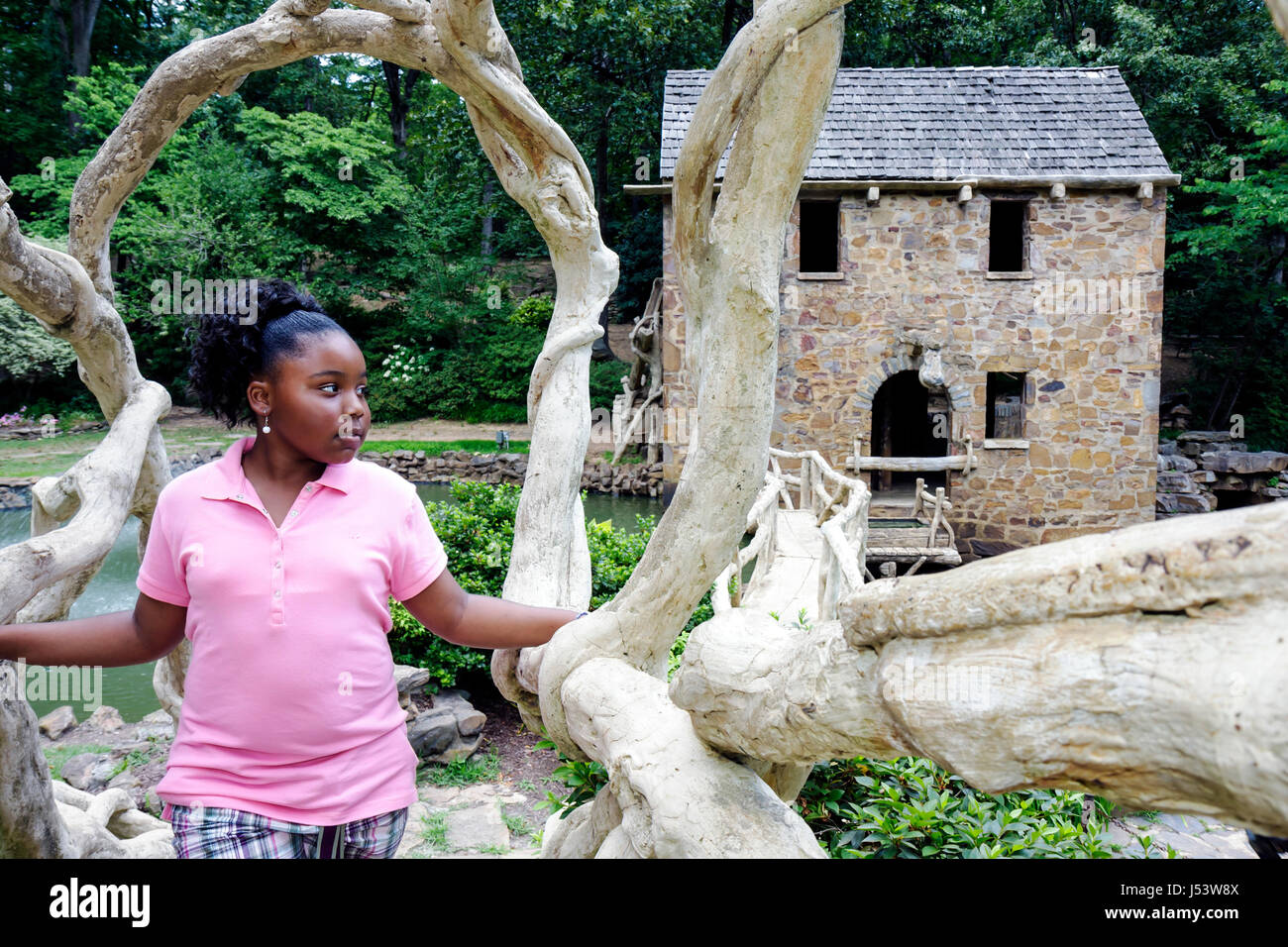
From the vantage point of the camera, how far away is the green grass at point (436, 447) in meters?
19.4

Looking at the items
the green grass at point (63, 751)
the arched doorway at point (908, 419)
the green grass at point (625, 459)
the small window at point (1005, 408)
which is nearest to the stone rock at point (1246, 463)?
the small window at point (1005, 408)

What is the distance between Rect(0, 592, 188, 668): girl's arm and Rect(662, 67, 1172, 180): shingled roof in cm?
1100

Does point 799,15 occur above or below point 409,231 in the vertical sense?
below

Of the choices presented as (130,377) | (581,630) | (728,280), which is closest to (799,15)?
(728,280)

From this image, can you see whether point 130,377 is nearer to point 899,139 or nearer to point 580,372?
point 580,372

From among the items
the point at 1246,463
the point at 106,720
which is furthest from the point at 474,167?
the point at 106,720

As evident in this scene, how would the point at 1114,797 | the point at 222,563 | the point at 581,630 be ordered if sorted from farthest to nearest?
the point at 581,630 < the point at 222,563 < the point at 1114,797

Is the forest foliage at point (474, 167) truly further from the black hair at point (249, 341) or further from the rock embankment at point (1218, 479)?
the black hair at point (249, 341)

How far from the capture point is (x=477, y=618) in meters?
1.91

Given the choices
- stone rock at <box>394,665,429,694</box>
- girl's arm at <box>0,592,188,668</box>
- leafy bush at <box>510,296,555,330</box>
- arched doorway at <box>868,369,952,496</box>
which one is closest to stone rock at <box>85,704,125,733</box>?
stone rock at <box>394,665,429,694</box>

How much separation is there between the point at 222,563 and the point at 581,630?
883 millimetres

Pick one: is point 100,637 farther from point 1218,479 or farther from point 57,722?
point 1218,479

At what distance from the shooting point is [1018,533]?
43.2ft

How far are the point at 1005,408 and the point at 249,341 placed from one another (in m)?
18.5
